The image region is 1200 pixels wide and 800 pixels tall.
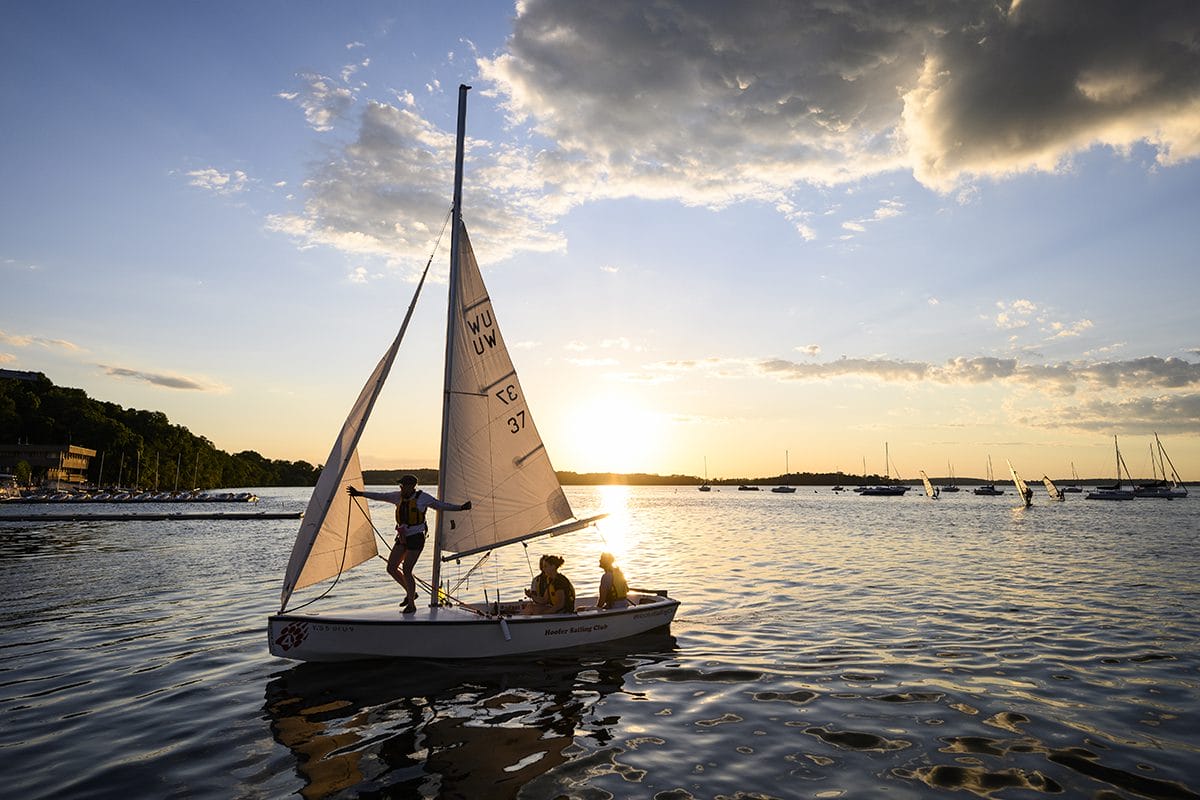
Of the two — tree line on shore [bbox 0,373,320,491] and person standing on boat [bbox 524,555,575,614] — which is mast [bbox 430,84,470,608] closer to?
person standing on boat [bbox 524,555,575,614]

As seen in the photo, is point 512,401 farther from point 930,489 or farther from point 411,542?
point 930,489

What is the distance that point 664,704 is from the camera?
12555 millimetres

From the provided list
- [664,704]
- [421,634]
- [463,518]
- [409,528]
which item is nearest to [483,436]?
[463,518]

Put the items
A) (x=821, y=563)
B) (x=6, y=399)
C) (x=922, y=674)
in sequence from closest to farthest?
(x=922, y=674) → (x=821, y=563) → (x=6, y=399)

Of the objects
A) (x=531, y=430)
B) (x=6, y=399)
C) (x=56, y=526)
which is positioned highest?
(x=6, y=399)

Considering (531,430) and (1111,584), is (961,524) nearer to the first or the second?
(1111,584)

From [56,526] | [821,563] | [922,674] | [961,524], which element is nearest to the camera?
[922,674]

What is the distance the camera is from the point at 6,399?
522 feet

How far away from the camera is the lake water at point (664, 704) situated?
9.05 meters

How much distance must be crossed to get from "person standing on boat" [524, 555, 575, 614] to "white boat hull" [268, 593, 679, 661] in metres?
0.42

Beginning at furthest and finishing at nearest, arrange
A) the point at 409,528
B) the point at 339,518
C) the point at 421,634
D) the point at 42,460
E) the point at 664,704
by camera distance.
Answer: the point at 42,460
the point at 409,528
the point at 339,518
the point at 421,634
the point at 664,704

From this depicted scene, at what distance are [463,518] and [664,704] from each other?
6406 mm

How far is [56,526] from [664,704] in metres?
71.7

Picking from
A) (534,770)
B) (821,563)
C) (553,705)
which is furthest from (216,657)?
(821,563)
